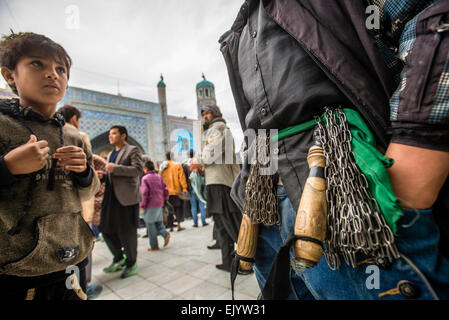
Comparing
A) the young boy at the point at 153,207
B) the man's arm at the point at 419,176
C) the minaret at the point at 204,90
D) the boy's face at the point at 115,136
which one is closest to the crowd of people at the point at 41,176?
the man's arm at the point at 419,176

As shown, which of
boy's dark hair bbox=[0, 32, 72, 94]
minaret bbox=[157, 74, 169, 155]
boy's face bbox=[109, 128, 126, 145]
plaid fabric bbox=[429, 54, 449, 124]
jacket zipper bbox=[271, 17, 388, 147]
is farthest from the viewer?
minaret bbox=[157, 74, 169, 155]

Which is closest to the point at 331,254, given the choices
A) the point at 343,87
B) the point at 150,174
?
the point at 343,87

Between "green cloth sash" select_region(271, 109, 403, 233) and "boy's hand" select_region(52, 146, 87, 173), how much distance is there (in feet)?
4.55

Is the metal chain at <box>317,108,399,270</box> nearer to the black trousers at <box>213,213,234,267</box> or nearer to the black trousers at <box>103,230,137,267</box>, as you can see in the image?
the black trousers at <box>213,213,234,267</box>

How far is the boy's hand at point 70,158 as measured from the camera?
3.77 feet

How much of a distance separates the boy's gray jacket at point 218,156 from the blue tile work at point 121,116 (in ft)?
41.6

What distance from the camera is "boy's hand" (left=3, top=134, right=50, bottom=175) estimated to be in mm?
924

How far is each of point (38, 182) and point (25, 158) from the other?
22 centimetres

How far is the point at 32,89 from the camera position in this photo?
113cm

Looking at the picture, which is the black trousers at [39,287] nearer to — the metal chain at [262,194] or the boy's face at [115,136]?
the metal chain at [262,194]

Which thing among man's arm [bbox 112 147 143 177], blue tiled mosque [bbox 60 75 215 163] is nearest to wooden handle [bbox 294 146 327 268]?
man's arm [bbox 112 147 143 177]

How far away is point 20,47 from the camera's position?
1.12 meters

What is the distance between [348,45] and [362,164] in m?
0.43

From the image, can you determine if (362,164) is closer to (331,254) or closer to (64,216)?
(331,254)
